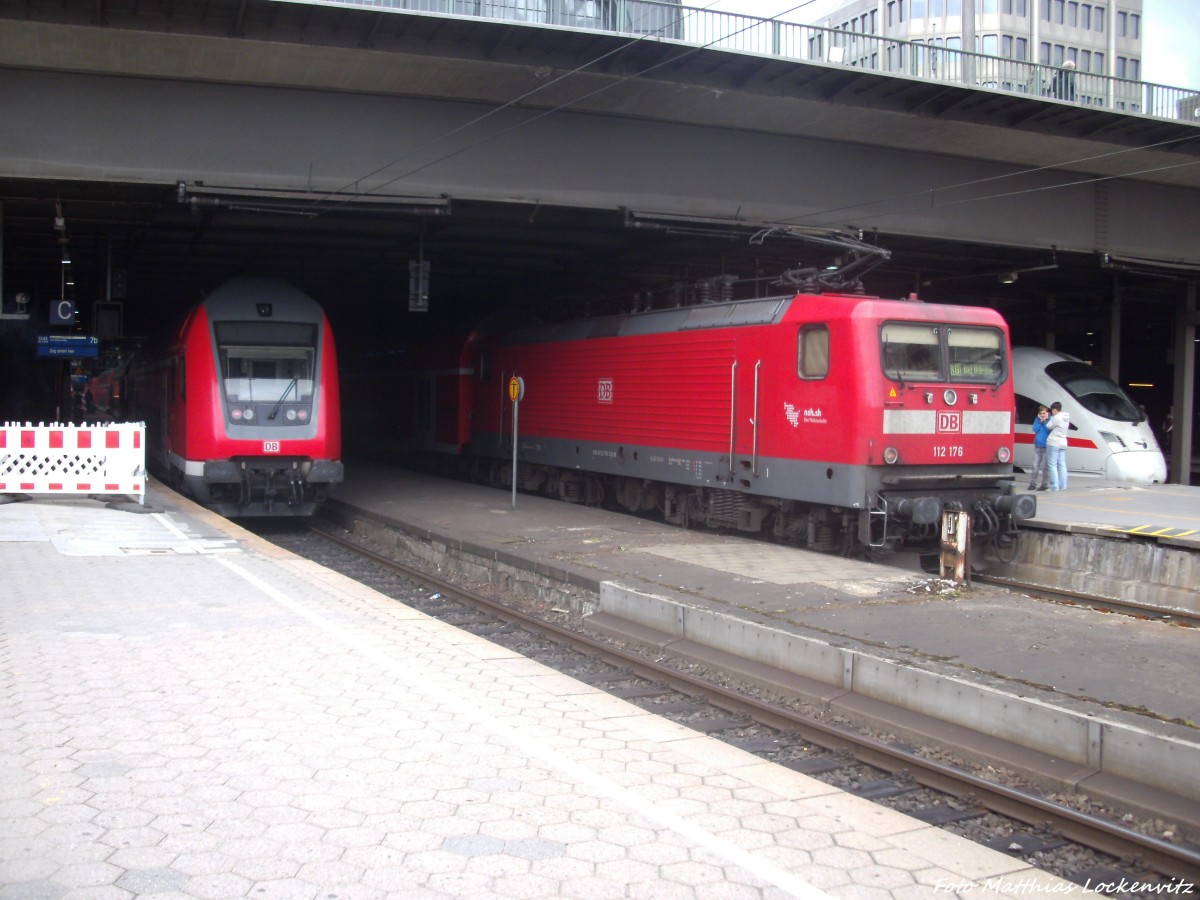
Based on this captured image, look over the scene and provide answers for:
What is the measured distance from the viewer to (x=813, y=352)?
1253 centimetres

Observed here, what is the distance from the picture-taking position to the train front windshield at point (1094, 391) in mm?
19312

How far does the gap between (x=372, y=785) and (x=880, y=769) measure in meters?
3.06

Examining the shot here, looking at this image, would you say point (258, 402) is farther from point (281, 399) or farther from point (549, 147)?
point (549, 147)

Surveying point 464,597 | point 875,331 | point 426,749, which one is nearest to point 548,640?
point 464,597

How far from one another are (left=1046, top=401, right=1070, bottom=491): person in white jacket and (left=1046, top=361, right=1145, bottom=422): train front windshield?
297cm

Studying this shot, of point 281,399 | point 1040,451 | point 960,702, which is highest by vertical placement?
point 281,399

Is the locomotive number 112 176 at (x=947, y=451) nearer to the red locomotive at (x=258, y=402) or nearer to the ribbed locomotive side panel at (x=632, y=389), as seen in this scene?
the ribbed locomotive side panel at (x=632, y=389)

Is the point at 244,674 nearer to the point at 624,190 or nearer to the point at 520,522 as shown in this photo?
the point at 520,522

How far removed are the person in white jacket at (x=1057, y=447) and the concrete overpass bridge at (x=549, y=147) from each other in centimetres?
398

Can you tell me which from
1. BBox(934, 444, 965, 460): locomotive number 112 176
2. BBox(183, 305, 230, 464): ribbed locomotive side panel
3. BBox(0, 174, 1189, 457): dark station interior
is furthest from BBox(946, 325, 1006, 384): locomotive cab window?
BBox(183, 305, 230, 464): ribbed locomotive side panel

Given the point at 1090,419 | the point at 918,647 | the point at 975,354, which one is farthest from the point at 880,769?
the point at 1090,419

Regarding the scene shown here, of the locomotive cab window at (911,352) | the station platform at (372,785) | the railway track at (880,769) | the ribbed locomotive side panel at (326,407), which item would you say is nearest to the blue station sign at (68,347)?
the ribbed locomotive side panel at (326,407)

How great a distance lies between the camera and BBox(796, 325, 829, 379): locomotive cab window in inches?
485

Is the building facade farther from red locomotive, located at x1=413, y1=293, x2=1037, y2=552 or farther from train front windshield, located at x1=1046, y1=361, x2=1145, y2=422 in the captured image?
red locomotive, located at x1=413, y1=293, x2=1037, y2=552
